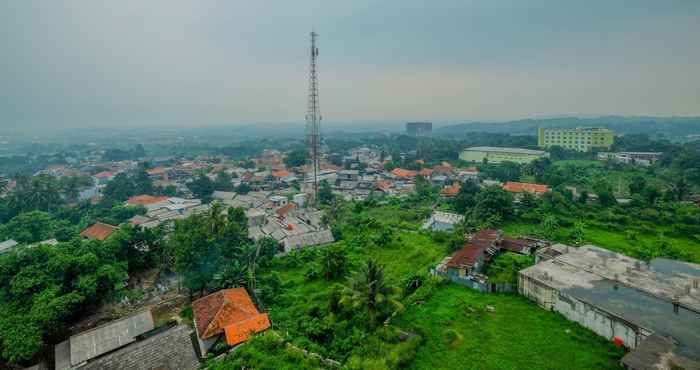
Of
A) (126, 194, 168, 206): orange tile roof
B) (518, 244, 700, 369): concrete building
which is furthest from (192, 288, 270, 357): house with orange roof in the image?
(126, 194, 168, 206): orange tile roof

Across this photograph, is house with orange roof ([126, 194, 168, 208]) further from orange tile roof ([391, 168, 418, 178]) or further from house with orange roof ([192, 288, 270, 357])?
orange tile roof ([391, 168, 418, 178])

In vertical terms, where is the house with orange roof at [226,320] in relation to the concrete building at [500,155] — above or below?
below

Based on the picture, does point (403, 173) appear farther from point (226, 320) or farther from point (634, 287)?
point (226, 320)

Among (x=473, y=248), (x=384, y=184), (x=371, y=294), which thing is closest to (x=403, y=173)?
(x=384, y=184)

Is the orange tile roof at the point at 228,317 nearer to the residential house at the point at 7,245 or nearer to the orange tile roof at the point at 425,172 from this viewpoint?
the residential house at the point at 7,245

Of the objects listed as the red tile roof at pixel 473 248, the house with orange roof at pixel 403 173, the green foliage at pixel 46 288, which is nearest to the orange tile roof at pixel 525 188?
the house with orange roof at pixel 403 173

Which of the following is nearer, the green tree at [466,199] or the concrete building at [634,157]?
the green tree at [466,199]

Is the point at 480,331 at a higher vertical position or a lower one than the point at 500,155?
lower
